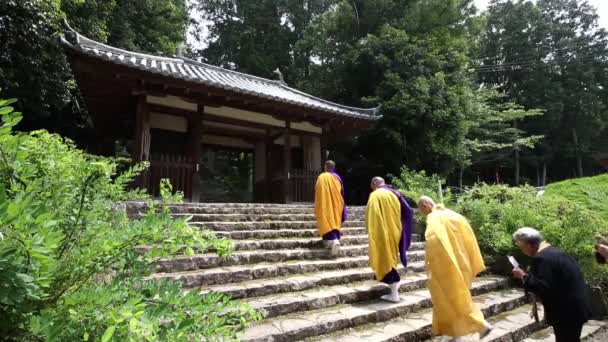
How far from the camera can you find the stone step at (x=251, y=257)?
15.1ft

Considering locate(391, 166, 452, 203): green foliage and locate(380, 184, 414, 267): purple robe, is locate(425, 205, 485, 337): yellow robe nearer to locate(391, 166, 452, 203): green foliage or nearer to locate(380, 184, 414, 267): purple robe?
locate(380, 184, 414, 267): purple robe

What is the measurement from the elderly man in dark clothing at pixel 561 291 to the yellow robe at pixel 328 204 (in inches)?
124

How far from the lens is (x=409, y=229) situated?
5047 mm

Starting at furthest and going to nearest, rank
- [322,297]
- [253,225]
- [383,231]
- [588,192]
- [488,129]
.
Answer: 1. [488,129]
2. [588,192]
3. [253,225]
4. [383,231]
5. [322,297]

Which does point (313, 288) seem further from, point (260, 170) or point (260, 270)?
point (260, 170)

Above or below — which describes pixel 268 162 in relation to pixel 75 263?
above

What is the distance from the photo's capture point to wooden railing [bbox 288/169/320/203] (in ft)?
34.3

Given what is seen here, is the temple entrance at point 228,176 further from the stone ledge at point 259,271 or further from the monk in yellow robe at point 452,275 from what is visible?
the monk in yellow robe at point 452,275

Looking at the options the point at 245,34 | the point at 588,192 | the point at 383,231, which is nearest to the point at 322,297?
the point at 383,231

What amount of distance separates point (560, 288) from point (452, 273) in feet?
3.10

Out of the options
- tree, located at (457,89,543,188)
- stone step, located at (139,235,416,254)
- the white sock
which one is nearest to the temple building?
stone step, located at (139,235,416,254)

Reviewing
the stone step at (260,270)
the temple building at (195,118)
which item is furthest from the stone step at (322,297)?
the temple building at (195,118)

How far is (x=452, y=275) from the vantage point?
3.60m

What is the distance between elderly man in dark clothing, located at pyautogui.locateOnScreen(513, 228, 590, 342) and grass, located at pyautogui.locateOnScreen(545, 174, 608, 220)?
5.66 metres
